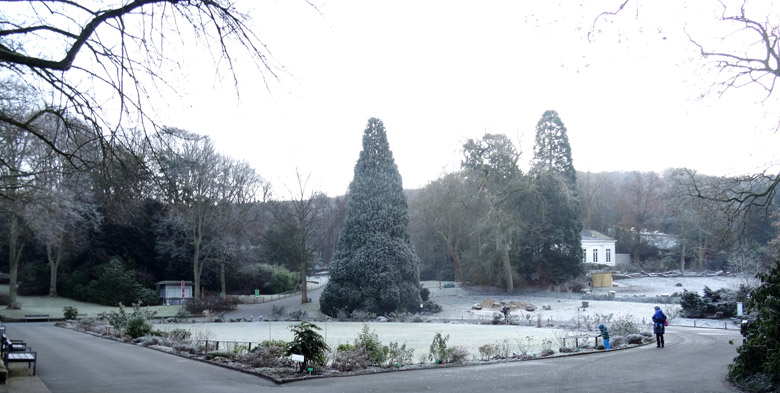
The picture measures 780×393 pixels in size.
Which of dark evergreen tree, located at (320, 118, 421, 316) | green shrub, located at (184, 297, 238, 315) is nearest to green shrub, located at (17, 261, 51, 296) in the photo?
green shrub, located at (184, 297, 238, 315)

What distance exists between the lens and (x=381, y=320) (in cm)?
3316

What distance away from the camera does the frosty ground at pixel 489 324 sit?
21.4 m

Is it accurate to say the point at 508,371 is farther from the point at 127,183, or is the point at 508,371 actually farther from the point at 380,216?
the point at 380,216

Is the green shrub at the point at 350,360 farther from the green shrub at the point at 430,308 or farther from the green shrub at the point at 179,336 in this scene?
the green shrub at the point at 430,308

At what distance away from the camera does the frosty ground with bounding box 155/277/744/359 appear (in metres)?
21.4

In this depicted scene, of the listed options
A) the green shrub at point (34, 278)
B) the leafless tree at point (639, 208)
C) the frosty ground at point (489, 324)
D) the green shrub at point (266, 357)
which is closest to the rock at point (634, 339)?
the frosty ground at point (489, 324)

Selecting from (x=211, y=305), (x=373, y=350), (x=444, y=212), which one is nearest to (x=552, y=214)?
(x=444, y=212)

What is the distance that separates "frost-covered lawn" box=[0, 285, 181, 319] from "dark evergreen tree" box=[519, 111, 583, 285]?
29.3 meters

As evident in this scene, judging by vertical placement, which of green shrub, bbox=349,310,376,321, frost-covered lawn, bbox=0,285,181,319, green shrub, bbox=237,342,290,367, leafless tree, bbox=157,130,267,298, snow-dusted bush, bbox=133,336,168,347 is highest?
leafless tree, bbox=157,130,267,298

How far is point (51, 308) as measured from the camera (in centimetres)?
4147

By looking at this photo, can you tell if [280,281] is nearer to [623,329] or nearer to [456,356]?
[623,329]

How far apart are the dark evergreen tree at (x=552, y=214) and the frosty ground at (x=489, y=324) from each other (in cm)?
413

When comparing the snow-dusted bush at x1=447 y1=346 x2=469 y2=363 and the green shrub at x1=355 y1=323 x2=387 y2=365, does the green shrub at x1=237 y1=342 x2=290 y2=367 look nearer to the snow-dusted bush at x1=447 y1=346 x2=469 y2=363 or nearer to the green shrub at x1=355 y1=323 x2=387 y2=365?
the green shrub at x1=355 y1=323 x2=387 y2=365

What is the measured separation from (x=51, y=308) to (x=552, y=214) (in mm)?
39977
